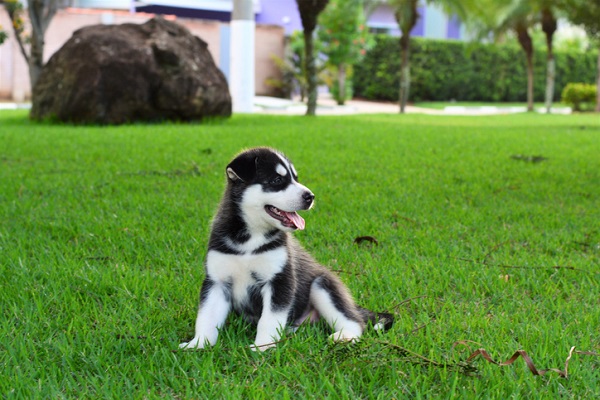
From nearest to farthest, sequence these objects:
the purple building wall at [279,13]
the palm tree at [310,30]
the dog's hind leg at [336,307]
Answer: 1. the dog's hind leg at [336,307]
2. the palm tree at [310,30]
3. the purple building wall at [279,13]

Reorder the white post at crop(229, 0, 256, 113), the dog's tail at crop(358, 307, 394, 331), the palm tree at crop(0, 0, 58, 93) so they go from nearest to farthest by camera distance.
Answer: the dog's tail at crop(358, 307, 394, 331)
the palm tree at crop(0, 0, 58, 93)
the white post at crop(229, 0, 256, 113)

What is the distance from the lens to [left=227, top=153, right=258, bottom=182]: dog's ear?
2.91 meters

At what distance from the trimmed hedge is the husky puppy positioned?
96.2 ft

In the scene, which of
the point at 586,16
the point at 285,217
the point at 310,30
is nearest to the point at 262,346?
the point at 285,217

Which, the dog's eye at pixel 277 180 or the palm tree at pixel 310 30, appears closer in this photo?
the dog's eye at pixel 277 180

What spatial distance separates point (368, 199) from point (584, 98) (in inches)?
948

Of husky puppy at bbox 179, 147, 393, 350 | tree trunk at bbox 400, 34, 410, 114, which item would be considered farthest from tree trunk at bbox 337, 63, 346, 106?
husky puppy at bbox 179, 147, 393, 350

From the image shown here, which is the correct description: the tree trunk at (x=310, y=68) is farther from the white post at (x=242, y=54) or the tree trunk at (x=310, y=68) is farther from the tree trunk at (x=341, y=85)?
the tree trunk at (x=341, y=85)

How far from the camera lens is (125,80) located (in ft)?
43.4

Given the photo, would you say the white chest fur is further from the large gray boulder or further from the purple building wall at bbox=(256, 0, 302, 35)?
the purple building wall at bbox=(256, 0, 302, 35)

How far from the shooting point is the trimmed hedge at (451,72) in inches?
1255

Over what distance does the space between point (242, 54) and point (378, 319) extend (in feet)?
56.2

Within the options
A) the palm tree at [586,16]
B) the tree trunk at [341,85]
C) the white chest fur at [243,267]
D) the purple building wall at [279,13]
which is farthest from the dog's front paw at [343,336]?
the purple building wall at [279,13]

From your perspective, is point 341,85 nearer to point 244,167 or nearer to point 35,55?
point 35,55
